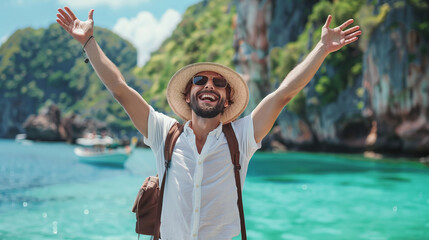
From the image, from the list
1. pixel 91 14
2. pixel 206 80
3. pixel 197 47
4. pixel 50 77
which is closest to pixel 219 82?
pixel 206 80

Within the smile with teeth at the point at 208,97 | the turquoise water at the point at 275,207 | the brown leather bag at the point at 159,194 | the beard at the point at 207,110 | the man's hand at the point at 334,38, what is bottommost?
the turquoise water at the point at 275,207

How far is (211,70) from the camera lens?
7.19 feet

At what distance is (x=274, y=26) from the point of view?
1185 inches

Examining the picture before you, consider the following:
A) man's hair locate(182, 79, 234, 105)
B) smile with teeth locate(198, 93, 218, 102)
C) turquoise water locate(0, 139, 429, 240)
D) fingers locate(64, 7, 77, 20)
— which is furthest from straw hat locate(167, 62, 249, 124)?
turquoise water locate(0, 139, 429, 240)

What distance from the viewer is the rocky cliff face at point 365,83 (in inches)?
763

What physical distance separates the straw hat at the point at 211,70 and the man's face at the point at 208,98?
0.11 metres

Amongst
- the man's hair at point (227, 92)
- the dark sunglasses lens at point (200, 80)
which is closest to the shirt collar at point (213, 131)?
the dark sunglasses lens at point (200, 80)

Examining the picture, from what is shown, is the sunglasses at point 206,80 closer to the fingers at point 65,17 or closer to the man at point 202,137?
the man at point 202,137

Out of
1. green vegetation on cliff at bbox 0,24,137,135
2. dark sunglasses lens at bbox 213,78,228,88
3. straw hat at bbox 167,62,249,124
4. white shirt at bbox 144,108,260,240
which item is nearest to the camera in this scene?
white shirt at bbox 144,108,260,240

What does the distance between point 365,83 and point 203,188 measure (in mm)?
22731

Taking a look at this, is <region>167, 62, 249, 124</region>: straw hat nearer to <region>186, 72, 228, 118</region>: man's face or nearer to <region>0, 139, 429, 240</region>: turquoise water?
<region>186, 72, 228, 118</region>: man's face

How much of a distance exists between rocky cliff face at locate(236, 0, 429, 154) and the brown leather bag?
797 inches

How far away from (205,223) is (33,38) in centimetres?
10950

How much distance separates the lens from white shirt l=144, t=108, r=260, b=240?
73.4 inches
